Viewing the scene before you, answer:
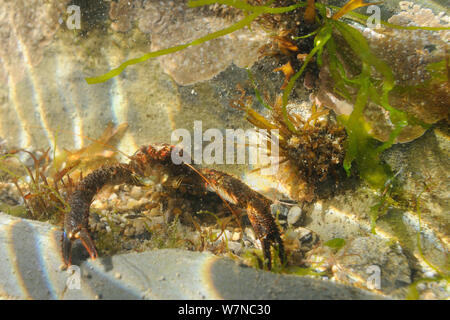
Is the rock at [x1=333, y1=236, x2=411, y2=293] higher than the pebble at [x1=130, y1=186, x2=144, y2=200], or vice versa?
the pebble at [x1=130, y1=186, x2=144, y2=200]

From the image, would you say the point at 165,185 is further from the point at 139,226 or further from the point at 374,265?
the point at 374,265

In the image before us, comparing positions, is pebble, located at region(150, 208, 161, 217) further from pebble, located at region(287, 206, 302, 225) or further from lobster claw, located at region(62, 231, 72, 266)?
pebble, located at region(287, 206, 302, 225)

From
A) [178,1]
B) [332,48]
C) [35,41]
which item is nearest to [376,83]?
[332,48]

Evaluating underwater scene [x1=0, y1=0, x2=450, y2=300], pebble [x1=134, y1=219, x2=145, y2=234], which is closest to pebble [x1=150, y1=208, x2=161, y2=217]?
underwater scene [x1=0, y1=0, x2=450, y2=300]

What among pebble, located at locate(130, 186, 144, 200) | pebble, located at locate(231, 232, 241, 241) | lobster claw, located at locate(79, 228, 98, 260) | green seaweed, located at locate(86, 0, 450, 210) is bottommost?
pebble, located at locate(231, 232, 241, 241)

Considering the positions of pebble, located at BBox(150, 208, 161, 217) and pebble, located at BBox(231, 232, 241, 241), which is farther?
pebble, located at BBox(150, 208, 161, 217)

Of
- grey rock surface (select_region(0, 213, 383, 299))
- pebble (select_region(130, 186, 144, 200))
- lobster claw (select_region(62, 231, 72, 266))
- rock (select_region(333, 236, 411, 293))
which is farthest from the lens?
pebble (select_region(130, 186, 144, 200))

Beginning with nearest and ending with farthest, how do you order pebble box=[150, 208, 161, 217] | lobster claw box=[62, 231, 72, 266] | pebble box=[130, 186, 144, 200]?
lobster claw box=[62, 231, 72, 266]
pebble box=[150, 208, 161, 217]
pebble box=[130, 186, 144, 200]

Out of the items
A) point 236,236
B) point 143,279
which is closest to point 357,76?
point 236,236

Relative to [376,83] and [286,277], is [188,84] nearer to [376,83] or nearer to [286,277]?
[376,83]
